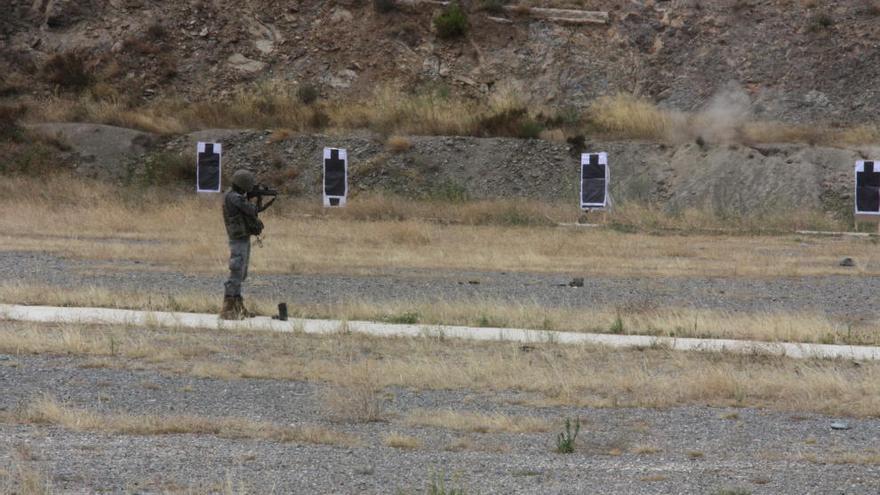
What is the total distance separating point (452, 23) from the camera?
44219mm

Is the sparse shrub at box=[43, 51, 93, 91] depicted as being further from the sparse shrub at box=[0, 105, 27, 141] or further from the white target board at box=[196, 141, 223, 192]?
the white target board at box=[196, 141, 223, 192]

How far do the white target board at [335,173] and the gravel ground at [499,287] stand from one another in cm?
1435

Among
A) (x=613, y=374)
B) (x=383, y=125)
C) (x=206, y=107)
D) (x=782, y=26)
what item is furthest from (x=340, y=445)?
(x=782, y=26)

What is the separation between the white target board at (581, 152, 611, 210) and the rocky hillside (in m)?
6.41

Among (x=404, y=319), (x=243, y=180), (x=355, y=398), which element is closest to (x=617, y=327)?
(x=404, y=319)

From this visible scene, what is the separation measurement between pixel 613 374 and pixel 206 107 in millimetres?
31633

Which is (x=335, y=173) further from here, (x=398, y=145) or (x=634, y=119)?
(x=634, y=119)

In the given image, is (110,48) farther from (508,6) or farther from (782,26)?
(782,26)

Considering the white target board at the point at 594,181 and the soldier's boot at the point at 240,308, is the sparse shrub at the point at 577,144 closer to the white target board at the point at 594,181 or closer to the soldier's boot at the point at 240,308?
the white target board at the point at 594,181

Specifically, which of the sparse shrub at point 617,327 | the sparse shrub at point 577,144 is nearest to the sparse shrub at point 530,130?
the sparse shrub at point 577,144

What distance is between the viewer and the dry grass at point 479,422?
9453 mm

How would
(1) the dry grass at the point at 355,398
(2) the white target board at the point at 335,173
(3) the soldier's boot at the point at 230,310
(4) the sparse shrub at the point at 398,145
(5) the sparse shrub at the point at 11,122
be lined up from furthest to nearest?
(5) the sparse shrub at the point at 11,122 < (4) the sparse shrub at the point at 398,145 < (2) the white target board at the point at 335,173 < (3) the soldier's boot at the point at 230,310 < (1) the dry grass at the point at 355,398

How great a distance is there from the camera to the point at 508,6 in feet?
149

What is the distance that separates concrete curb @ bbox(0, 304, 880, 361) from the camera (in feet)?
43.4
